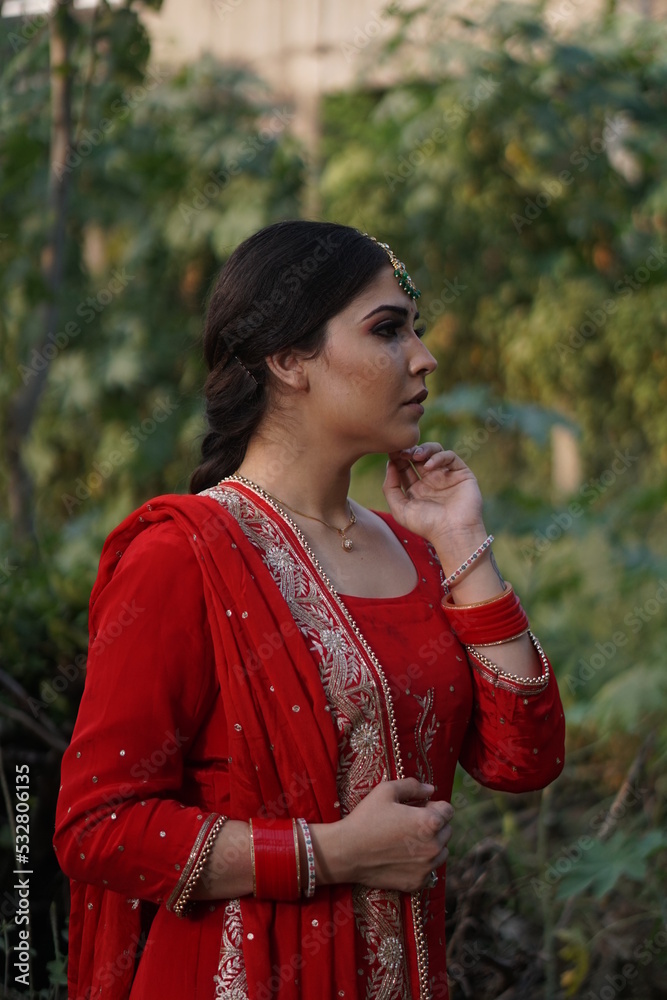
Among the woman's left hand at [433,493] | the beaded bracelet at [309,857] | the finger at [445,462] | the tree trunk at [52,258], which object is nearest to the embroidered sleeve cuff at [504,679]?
the woman's left hand at [433,493]

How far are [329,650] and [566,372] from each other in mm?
5107

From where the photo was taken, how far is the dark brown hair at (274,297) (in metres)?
1.67

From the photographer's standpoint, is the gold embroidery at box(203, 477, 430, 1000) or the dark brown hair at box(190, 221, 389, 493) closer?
the gold embroidery at box(203, 477, 430, 1000)

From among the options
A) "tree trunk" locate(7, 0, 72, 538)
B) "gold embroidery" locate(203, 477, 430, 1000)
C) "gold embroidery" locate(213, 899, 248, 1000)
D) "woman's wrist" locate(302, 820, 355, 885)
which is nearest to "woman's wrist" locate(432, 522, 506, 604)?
"gold embroidery" locate(203, 477, 430, 1000)

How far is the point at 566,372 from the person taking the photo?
637cm

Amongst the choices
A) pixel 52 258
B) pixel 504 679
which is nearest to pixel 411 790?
pixel 504 679

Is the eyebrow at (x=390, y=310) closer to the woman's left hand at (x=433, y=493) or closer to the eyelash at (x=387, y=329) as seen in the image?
the eyelash at (x=387, y=329)

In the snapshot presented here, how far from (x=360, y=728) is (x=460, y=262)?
525cm

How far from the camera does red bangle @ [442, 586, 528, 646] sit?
173 cm

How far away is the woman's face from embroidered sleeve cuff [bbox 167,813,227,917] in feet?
2.08

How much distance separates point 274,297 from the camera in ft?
5.51

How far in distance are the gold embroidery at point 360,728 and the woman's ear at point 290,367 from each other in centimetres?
27

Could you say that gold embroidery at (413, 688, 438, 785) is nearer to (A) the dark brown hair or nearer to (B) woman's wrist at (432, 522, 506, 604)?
(B) woman's wrist at (432, 522, 506, 604)

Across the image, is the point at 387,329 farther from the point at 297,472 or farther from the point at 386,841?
the point at 386,841
